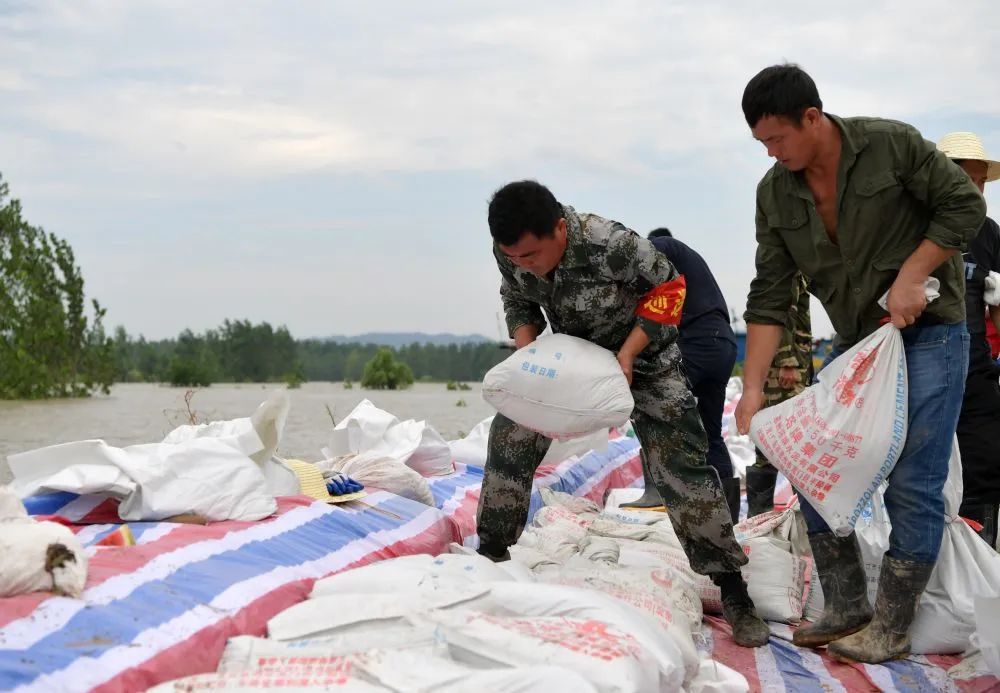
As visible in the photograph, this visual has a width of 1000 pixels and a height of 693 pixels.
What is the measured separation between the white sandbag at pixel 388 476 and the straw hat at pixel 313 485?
102 millimetres

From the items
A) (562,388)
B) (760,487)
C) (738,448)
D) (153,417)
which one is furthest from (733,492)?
(153,417)

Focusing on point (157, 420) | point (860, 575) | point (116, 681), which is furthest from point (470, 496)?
point (157, 420)

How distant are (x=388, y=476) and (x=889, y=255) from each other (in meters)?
1.79

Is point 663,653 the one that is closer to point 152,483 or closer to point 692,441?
point 692,441

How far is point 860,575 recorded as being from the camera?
8.89 feet

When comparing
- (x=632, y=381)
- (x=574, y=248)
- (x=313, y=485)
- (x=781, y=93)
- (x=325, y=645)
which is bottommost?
(x=325, y=645)

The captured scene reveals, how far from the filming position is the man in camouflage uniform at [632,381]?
2578 millimetres

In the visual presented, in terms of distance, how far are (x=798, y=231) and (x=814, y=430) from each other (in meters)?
0.56

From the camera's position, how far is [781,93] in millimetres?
2328

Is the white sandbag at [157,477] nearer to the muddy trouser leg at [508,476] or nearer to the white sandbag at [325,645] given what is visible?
the muddy trouser leg at [508,476]

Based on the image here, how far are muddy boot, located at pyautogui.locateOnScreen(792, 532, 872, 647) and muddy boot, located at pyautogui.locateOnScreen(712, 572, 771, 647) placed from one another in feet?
0.34

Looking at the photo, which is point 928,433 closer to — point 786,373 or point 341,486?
point 341,486

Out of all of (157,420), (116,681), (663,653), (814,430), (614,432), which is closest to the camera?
(116,681)

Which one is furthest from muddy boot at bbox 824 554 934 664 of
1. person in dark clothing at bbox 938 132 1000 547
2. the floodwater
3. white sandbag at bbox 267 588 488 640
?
the floodwater
